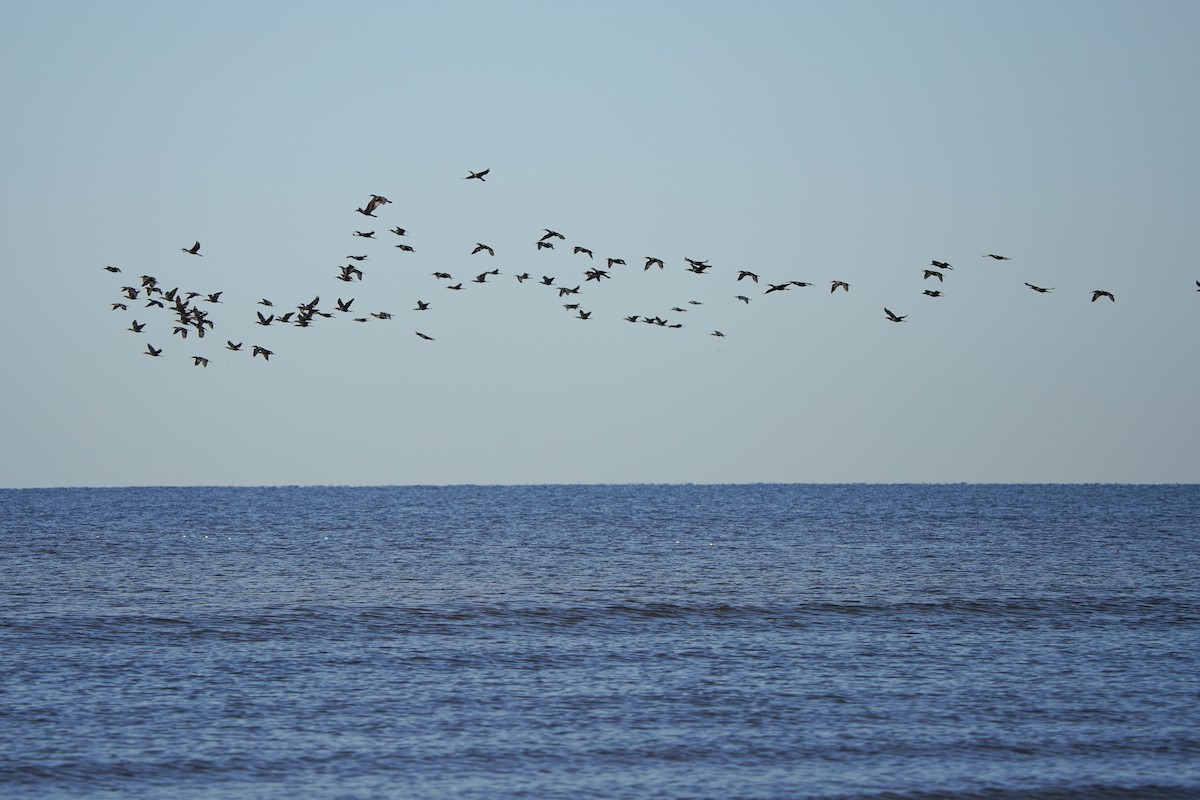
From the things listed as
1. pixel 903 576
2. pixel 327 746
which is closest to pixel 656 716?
pixel 327 746

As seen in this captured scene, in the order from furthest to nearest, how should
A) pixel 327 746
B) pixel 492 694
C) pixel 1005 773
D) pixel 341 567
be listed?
pixel 341 567 → pixel 492 694 → pixel 327 746 → pixel 1005 773

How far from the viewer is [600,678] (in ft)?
98.7

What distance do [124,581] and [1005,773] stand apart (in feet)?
120

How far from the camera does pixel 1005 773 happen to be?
22.3m

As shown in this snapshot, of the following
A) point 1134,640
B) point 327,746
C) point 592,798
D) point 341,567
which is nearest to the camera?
point 592,798

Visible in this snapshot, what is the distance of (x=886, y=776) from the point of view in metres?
22.1

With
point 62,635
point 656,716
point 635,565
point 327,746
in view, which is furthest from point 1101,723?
point 635,565

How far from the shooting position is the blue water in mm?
22297

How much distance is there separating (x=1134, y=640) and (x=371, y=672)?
19.8 metres

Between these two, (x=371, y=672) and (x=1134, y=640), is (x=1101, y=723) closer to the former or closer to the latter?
(x=1134, y=640)

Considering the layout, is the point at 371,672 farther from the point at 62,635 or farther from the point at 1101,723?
the point at 1101,723

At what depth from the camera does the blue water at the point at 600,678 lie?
22.3 metres

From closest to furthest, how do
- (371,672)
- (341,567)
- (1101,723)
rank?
(1101,723) < (371,672) < (341,567)

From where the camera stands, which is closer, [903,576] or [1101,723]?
[1101,723]
